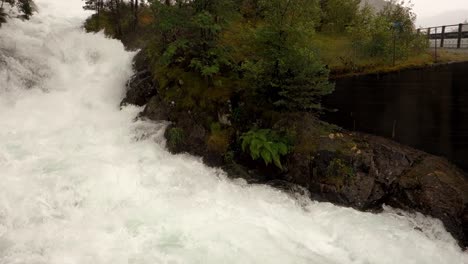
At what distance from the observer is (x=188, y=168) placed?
11.0 metres

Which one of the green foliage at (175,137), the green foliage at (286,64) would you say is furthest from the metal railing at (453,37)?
the green foliage at (175,137)

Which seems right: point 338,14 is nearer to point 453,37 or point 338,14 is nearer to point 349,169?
point 453,37

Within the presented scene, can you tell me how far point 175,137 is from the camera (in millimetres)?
11766

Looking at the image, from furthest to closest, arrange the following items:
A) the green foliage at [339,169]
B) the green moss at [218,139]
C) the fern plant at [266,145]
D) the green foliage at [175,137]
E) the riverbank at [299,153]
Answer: the green foliage at [175,137]
the green moss at [218,139]
the fern plant at [266,145]
the green foliage at [339,169]
the riverbank at [299,153]

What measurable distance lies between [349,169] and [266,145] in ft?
7.83

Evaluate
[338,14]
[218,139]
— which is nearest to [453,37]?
[338,14]

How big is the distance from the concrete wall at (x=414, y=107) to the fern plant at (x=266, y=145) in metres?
2.34

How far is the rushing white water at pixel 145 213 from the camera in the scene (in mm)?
7523

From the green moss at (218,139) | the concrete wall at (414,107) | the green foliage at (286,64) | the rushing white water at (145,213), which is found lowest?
the rushing white water at (145,213)

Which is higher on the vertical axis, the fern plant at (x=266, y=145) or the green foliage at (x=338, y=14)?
the green foliage at (x=338, y=14)

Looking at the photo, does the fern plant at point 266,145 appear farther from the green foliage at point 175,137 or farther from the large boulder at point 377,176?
the green foliage at point 175,137

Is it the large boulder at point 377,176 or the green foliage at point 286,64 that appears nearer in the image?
the large boulder at point 377,176

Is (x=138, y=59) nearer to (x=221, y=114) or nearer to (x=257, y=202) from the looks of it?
(x=221, y=114)

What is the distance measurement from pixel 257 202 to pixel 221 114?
3588 millimetres
